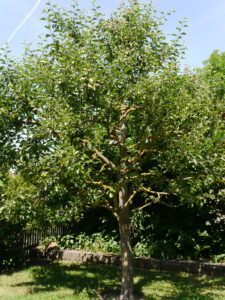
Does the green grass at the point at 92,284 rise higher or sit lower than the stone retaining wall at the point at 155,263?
lower

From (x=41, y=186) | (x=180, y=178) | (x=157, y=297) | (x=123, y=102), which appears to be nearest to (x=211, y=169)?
(x=180, y=178)

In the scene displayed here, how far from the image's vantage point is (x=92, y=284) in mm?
9289

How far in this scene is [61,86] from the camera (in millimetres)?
7453

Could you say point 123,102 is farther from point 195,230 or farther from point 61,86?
point 195,230

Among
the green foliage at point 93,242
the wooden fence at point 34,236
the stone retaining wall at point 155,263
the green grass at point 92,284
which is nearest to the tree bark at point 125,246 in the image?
the green grass at point 92,284

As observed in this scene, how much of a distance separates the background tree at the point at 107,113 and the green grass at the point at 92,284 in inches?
41.4

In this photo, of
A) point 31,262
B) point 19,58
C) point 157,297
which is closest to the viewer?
point 157,297

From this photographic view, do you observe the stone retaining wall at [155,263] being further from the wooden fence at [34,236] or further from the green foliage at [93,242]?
the wooden fence at [34,236]

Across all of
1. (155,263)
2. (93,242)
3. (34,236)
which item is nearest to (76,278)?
(155,263)

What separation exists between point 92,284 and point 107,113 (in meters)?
5.06

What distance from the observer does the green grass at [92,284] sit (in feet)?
26.7

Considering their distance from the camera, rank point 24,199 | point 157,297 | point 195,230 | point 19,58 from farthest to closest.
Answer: point 195,230 < point 19,58 < point 157,297 < point 24,199

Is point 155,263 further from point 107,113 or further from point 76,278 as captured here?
point 107,113

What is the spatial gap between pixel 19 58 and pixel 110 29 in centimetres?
270
